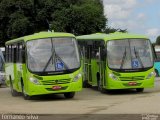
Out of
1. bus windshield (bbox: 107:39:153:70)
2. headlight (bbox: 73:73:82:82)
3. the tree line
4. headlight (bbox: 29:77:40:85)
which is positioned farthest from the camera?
the tree line

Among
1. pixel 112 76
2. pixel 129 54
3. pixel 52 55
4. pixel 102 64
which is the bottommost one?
pixel 112 76

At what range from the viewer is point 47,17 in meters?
62.3

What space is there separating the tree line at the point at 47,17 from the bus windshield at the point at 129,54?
1419 inches

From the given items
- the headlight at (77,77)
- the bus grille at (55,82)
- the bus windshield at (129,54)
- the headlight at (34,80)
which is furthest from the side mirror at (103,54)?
the headlight at (34,80)

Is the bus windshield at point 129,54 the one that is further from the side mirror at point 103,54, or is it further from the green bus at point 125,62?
the side mirror at point 103,54

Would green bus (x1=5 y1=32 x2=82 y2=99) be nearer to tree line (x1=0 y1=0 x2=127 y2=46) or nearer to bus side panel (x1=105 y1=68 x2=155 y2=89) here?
bus side panel (x1=105 y1=68 x2=155 y2=89)

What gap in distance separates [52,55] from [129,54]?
4085 mm

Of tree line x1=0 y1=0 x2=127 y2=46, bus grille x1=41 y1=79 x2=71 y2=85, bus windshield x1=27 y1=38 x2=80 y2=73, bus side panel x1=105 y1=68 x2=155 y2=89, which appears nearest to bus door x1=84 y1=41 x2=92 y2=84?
bus side panel x1=105 y1=68 x2=155 y2=89

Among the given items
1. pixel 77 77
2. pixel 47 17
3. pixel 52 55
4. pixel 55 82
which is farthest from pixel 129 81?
pixel 47 17

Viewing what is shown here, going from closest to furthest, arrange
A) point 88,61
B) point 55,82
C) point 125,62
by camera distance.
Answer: point 55,82, point 125,62, point 88,61

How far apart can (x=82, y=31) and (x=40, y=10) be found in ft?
17.9

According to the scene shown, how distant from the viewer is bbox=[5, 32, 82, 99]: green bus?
20.9 metres

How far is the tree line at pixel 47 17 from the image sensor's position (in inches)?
2394

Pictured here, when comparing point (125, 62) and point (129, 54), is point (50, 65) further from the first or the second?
point (129, 54)
